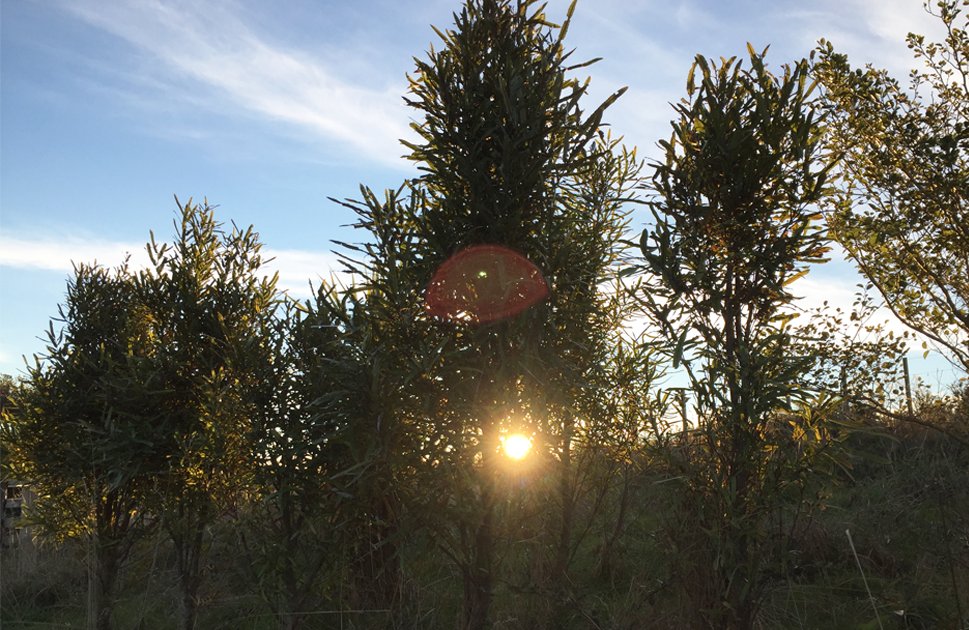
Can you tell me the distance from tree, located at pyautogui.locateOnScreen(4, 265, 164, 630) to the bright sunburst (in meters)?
6.18

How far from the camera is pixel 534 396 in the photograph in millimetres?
7559

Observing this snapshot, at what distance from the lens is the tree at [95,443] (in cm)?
1113

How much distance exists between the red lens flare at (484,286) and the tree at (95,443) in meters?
5.77

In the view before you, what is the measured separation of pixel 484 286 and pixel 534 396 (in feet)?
4.11

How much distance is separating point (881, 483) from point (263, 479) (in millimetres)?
12393

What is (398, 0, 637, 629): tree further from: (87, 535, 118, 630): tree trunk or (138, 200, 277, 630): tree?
(87, 535, 118, 630): tree trunk

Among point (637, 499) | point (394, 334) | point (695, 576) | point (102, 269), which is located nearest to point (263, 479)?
point (394, 334)

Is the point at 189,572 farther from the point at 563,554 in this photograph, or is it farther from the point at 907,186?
the point at 907,186

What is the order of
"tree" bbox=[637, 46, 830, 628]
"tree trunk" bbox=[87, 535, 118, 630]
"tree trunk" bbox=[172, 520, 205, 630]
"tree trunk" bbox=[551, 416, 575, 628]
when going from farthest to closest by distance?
"tree trunk" bbox=[87, 535, 118, 630], "tree trunk" bbox=[172, 520, 205, 630], "tree trunk" bbox=[551, 416, 575, 628], "tree" bbox=[637, 46, 830, 628]

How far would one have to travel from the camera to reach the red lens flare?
7.52 metres

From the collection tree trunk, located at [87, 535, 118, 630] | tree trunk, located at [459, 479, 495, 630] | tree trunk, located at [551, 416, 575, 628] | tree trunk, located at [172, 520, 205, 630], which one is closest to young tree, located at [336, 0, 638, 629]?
tree trunk, located at [459, 479, 495, 630]

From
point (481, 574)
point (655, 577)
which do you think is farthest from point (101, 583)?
point (655, 577)

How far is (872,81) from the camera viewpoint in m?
11.2

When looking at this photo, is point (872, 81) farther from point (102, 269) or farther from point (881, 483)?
point (102, 269)
